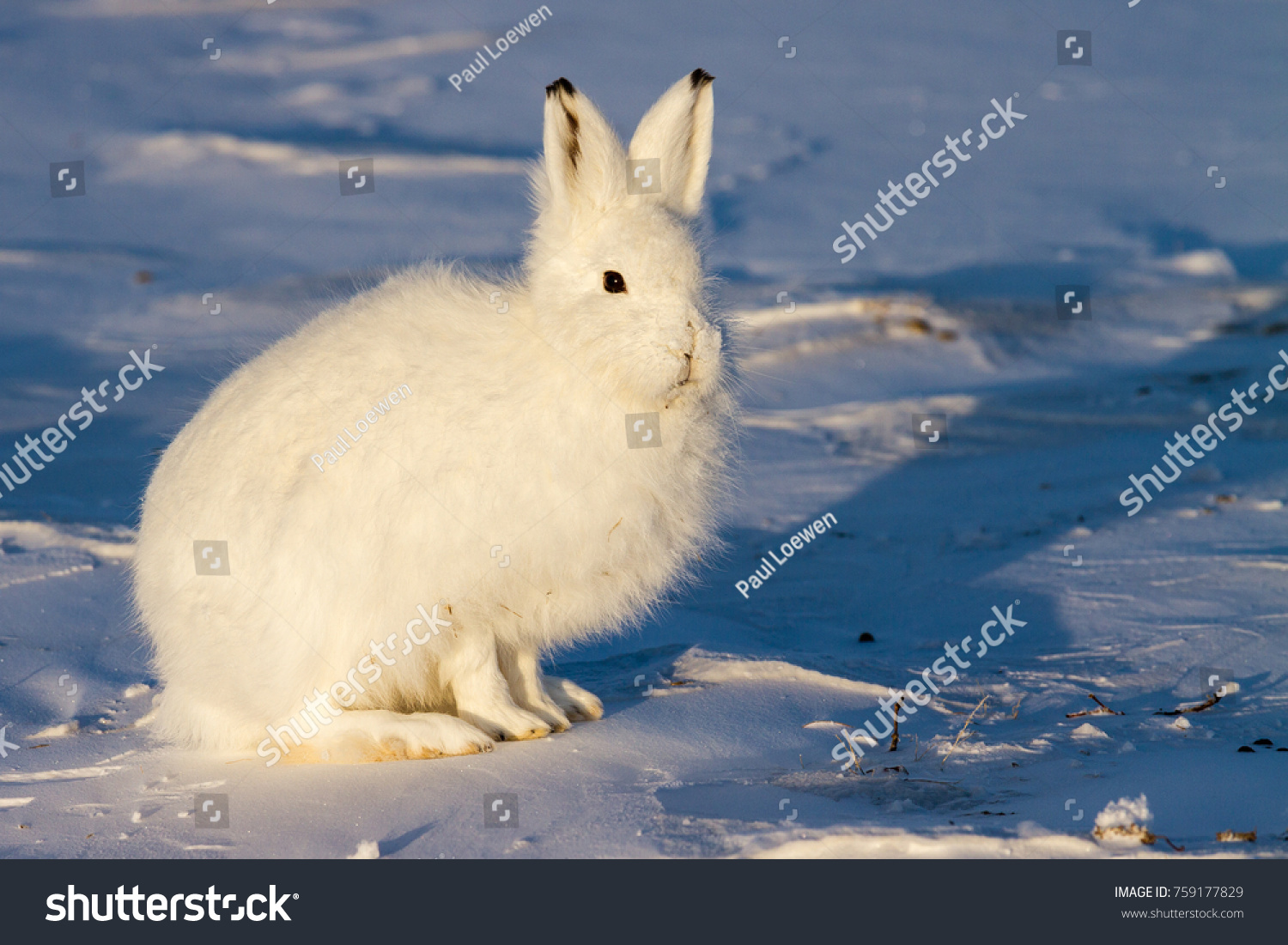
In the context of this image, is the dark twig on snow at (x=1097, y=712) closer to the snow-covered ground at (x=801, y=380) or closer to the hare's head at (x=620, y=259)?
the snow-covered ground at (x=801, y=380)

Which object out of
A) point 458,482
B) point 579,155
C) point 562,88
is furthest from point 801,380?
point 458,482

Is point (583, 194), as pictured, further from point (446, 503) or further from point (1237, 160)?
point (1237, 160)

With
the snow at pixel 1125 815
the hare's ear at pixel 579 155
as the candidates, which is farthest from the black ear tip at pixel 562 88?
the snow at pixel 1125 815

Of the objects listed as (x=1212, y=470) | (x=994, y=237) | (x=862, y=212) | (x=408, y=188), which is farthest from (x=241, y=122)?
(x=1212, y=470)

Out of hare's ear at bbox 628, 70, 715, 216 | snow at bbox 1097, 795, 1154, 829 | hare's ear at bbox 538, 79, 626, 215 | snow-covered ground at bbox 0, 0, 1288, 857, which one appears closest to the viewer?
snow at bbox 1097, 795, 1154, 829

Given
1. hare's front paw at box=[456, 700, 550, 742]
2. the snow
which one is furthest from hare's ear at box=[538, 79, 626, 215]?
the snow

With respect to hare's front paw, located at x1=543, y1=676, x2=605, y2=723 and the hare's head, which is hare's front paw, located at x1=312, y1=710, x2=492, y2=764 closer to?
hare's front paw, located at x1=543, y1=676, x2=605, y2=723

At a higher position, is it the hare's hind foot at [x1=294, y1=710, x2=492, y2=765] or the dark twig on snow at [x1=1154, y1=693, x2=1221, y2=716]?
the hare's hind foot at [x1=294, y1=710, x2=492, y2=765]

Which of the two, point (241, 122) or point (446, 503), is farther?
point (241, 122)

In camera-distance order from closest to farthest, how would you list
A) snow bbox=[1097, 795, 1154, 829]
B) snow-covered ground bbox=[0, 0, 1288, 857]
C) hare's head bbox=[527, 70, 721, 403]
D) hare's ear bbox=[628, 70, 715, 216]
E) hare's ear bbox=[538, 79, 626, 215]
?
snow bbox=[1097, 795, 1154, 829] < snow-covered ground bbox=[0, 0, 1288, 857] < hare's head bbox=[527, 70, 721, 403] < hare's ear bbox=[538, 79, 626, 215] < hare's ear bbox=[628, 70, 715, 216]
